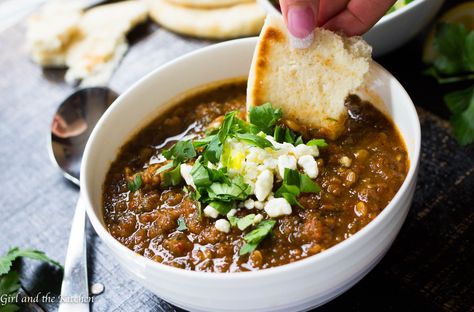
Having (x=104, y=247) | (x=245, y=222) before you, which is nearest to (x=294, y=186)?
(x=245, y=222)

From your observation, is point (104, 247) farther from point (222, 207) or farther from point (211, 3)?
point (211, 3)

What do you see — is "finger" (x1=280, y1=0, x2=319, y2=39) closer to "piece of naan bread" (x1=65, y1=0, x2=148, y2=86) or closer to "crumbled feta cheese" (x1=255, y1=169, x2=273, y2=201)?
"crumbled feta cheese" (x1=255, y1=169, x2=273, y2=201)

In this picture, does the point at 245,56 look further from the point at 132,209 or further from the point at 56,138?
the point at 56,138

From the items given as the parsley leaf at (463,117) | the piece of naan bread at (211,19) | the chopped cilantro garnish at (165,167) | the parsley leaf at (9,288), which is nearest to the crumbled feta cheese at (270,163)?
the chopped cilantro garnish at (165,167)

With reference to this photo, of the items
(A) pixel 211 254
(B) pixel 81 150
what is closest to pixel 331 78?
(A) pixel 211 254

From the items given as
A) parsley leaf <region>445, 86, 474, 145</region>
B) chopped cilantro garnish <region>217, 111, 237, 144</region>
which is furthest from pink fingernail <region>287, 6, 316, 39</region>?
parsley leaf <region>445, 86, 474, 145</region>

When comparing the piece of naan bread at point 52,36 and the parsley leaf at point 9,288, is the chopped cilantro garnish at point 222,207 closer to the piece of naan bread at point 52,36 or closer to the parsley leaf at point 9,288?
the parsley leaf at point 9,288
